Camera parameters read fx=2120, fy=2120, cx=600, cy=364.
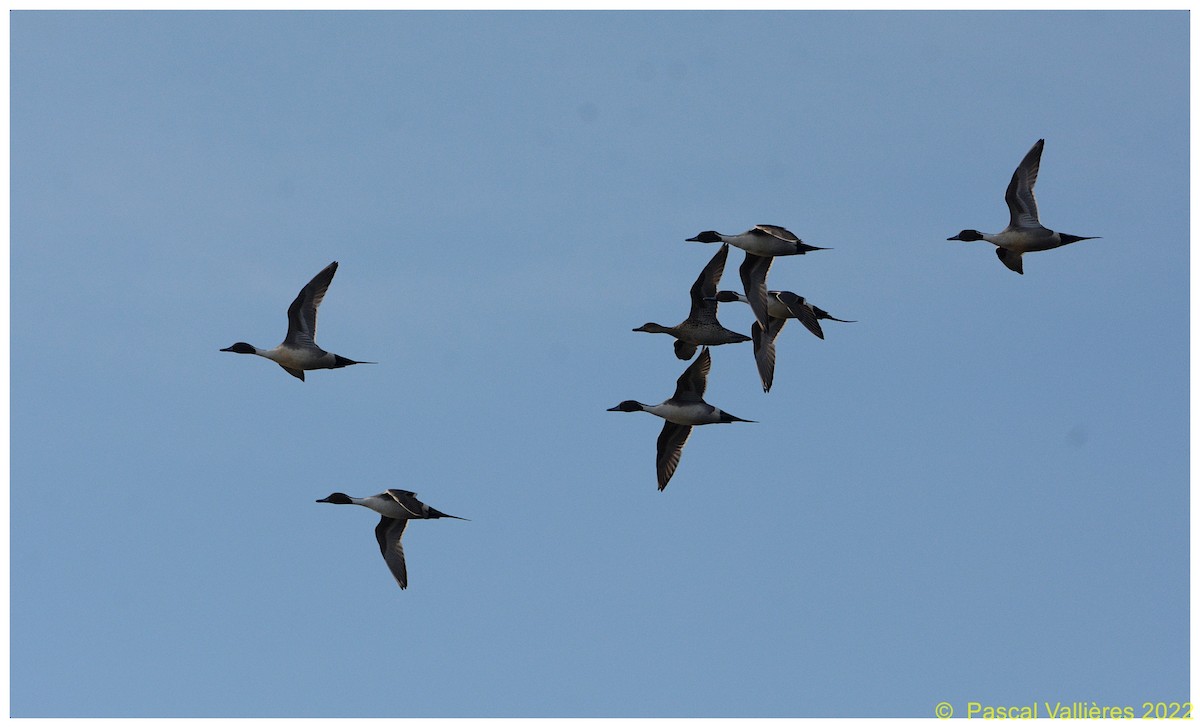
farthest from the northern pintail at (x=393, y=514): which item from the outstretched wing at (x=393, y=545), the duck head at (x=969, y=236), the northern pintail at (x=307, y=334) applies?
the duck head at (x=969, y=236)

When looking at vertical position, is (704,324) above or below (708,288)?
below

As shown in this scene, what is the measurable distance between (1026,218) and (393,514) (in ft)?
37.9

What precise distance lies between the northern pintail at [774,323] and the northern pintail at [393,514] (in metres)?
5.76

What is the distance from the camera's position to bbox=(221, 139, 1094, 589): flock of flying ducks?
34.7 metres

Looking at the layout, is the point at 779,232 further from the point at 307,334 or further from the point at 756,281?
the point at 307,334

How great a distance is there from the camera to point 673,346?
36.7m

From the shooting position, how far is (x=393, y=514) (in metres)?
35.0

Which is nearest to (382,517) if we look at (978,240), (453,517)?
(453,517)

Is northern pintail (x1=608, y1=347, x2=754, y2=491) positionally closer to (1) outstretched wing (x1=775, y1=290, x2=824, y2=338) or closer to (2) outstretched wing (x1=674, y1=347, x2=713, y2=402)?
(2) outstretched wing (x1=674, y1=347, x2=713, y2=402)

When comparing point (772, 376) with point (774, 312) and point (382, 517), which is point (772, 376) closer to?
point (774, 312)

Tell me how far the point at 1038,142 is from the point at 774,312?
17.0 ft

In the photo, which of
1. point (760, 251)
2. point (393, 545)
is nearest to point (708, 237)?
point (760, 251)

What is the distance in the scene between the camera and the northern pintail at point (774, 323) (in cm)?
3478

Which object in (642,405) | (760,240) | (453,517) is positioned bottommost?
(453,517)
